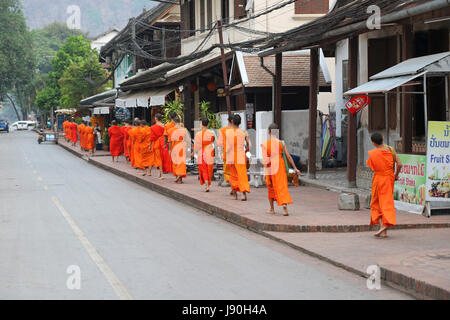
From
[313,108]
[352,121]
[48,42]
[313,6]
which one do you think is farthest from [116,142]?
[48,42]

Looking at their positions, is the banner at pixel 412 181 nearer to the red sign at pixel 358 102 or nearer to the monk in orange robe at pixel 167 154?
the red sign at pixel 358 102

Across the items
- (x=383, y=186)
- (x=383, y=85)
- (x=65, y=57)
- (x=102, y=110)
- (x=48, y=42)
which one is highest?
(x=48, y=42)

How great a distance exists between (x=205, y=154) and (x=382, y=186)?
7392 mm

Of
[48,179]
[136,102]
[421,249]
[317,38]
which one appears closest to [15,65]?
[136,102]

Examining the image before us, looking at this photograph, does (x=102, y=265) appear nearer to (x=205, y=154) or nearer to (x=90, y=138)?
(x=205, y=154)

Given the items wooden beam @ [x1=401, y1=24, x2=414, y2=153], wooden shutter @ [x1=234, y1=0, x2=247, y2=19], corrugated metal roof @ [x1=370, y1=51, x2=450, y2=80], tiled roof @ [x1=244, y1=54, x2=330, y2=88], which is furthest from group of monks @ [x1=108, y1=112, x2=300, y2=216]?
wooden shutter @ [x1=234, y1=0, x2=247, y2=19]

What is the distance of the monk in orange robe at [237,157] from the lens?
628 inches

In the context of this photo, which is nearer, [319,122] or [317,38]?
[317,38]

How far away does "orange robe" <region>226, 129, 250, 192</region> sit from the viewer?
1594 centimetres

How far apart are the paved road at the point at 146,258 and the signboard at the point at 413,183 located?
10.3ft

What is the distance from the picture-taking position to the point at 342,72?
75.8 feet

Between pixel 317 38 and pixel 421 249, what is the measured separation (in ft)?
27.9

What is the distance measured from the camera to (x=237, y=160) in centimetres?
1595
